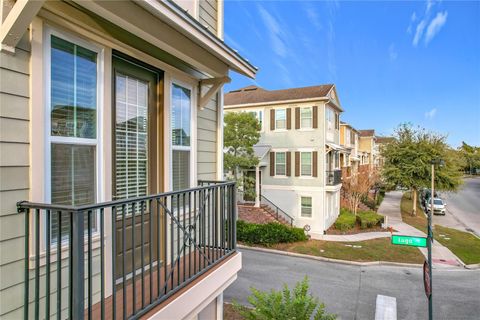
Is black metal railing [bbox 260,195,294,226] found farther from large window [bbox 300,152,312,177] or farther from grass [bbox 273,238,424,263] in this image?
grass [bbox 273,238,424,263]

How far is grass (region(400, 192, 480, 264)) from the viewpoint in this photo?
13.4m

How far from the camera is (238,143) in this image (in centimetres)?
1642

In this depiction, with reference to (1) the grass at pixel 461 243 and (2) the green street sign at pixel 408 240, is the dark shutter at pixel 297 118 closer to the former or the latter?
(1) the grass at pixel 461 243

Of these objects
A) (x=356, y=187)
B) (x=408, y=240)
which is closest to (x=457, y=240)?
(x=356, y=187)

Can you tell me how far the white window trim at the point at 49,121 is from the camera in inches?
92.1

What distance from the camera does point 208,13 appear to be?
4992mm

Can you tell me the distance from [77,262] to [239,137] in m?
14.9

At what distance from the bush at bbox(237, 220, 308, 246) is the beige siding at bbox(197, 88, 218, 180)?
395 inches

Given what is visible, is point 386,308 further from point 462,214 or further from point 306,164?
point 462,214

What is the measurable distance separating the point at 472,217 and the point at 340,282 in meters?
20.4

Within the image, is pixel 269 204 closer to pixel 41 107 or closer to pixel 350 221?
pixel 350 221

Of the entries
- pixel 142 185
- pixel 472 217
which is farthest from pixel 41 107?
pixel 472 217

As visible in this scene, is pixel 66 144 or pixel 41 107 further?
pixel 66 144

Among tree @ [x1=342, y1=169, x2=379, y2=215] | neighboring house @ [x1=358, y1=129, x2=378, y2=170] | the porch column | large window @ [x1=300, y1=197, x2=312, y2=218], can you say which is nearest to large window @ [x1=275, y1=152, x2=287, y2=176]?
the porch column
